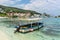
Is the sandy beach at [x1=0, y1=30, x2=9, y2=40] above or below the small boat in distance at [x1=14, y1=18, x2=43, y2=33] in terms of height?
below

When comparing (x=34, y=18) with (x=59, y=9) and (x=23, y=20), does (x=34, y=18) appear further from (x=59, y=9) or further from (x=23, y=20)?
(x=59, y=9)

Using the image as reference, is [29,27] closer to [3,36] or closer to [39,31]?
[39,31]

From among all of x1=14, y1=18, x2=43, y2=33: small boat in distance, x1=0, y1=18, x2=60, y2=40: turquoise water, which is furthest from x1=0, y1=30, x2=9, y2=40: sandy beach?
x1=14, y1=18, x2=43, y2=33: small boat in distance

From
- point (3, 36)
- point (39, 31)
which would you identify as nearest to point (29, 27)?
point (39, 31)

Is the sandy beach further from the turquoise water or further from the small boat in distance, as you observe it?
the small boat in distance

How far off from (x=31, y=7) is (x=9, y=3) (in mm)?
807

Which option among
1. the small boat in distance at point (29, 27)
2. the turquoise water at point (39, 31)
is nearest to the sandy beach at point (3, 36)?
the turquoise water at point (39, 31)

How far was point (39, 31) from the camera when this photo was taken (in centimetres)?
587

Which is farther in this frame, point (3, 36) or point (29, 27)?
point (29, 27)

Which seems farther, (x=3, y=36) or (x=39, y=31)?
(x=39, y=31)

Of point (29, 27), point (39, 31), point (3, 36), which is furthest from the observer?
point (29, 27)

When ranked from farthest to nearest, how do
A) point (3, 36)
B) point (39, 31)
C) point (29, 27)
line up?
point (29, 27), point (39, 31), point (3, 36)

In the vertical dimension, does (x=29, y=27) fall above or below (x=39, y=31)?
above

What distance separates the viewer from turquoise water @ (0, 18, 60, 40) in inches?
205
